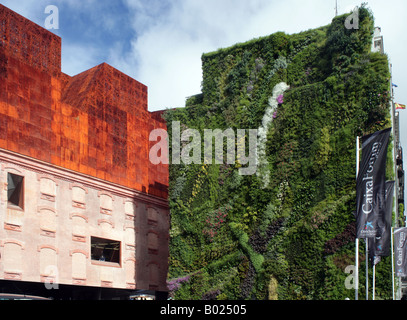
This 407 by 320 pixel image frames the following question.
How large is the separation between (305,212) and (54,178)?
15177 mm

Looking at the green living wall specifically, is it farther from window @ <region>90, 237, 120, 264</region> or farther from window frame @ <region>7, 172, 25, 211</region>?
window frame @ <region>7, 172, 25, 211</region>

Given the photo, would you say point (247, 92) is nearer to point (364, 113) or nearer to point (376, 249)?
point (364, 113)

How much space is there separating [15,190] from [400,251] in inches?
886

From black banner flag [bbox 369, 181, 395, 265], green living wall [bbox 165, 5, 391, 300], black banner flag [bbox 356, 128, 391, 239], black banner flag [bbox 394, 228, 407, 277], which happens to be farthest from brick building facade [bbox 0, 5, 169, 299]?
black banner flag [bbox 356, 128, 391, 239]

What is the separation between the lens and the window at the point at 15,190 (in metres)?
30.2

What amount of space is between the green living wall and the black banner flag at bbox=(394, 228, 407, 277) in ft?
13.6

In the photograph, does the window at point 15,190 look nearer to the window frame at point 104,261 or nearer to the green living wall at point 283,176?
the window frame at point 104,261

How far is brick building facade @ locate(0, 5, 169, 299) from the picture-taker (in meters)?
30.5

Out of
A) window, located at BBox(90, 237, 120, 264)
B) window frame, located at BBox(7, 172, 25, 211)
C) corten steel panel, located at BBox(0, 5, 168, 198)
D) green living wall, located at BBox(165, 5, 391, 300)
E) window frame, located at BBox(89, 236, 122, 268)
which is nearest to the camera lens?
green living wall, located at BBox(165, 5, 391, 300)

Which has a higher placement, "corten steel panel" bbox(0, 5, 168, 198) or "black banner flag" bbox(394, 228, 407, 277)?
"corten steel panel" bbox(0, 5, 168, 198)

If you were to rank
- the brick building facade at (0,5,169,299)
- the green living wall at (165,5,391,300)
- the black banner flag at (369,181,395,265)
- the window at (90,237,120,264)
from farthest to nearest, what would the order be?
the window at (90,237,120,264) → the brick building facade at (0,5,169,299) → the green living wall at (165,5,391,300) → the black banner flag at (369,181,395,265)
